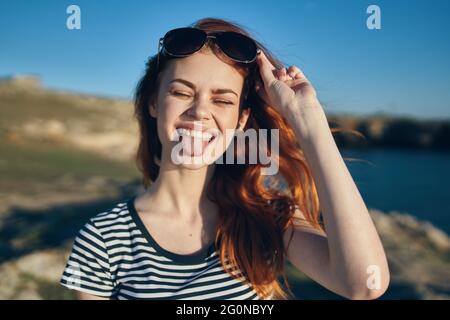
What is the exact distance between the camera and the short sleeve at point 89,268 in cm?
176

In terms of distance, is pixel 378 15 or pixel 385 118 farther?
pixel 385 118

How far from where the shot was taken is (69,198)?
6.15m

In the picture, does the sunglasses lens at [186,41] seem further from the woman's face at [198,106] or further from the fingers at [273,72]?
the fingers at [273,72]

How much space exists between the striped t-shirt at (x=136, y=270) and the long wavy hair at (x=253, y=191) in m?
0.09

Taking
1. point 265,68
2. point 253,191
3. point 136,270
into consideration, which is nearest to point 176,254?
point 136,270

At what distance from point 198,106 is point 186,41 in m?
0.30

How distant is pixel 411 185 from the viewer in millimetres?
11656

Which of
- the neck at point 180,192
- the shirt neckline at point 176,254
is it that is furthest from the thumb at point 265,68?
the shirt neckline at point 176,254

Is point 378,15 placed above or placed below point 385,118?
above

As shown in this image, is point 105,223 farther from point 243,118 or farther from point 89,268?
point 243,118

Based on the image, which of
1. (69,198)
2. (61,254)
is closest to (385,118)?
(69,198)
